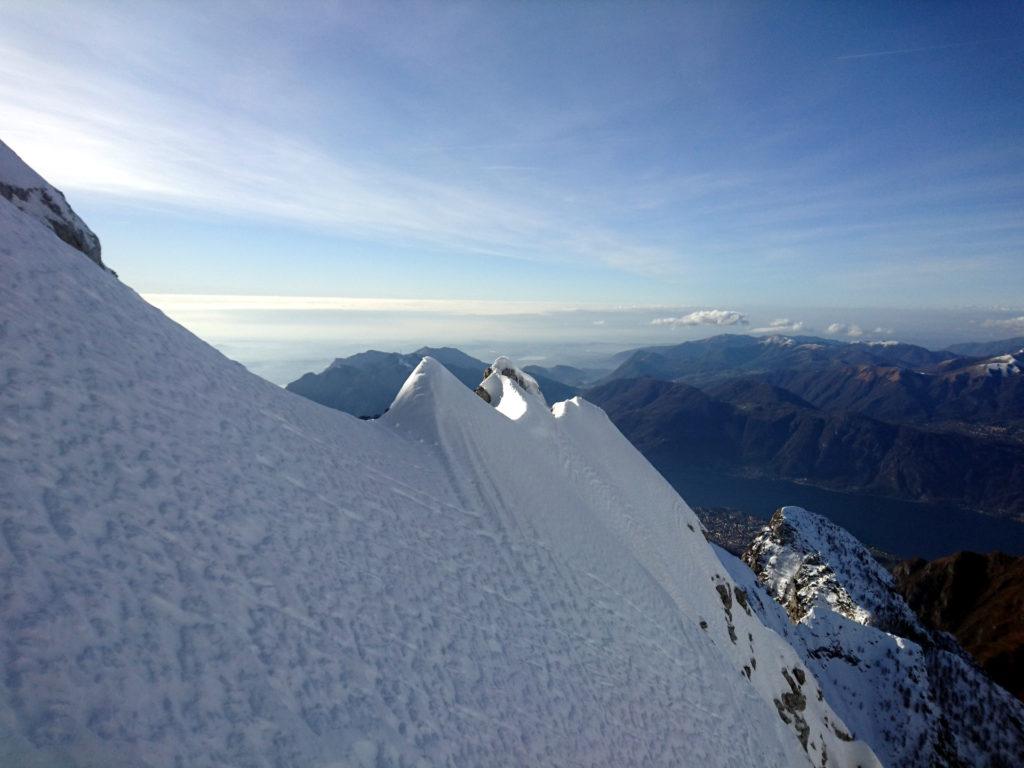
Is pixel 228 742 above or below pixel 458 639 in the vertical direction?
above

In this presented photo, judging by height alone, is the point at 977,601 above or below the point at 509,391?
below

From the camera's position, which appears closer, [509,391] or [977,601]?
[509,391]

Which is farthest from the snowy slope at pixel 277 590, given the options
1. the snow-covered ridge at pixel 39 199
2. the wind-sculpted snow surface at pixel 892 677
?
the wind-sculpted snow surface at pixel 892 677

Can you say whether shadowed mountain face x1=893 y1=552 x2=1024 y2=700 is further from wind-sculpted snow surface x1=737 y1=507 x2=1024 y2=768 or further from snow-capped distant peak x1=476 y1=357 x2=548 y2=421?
snow-capped distant peak x1=476 y1=357 x2=548 y2=421

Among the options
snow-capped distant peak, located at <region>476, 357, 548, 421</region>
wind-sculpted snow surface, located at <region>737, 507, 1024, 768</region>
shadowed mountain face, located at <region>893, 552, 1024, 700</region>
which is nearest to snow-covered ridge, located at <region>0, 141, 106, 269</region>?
snow-capped distant peak, located at <region>476, 357, 548, 421</region>

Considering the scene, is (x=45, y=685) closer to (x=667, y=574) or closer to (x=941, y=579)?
(x=667, y=574)

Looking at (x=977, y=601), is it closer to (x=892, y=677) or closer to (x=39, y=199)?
(x=892, y=677)

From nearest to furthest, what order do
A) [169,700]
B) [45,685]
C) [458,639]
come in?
1. [45,685]
2. [169,700]
3. [458,639]

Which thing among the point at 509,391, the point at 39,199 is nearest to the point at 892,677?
the point at 509,391

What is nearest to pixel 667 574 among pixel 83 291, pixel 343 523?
pixel 343 523
